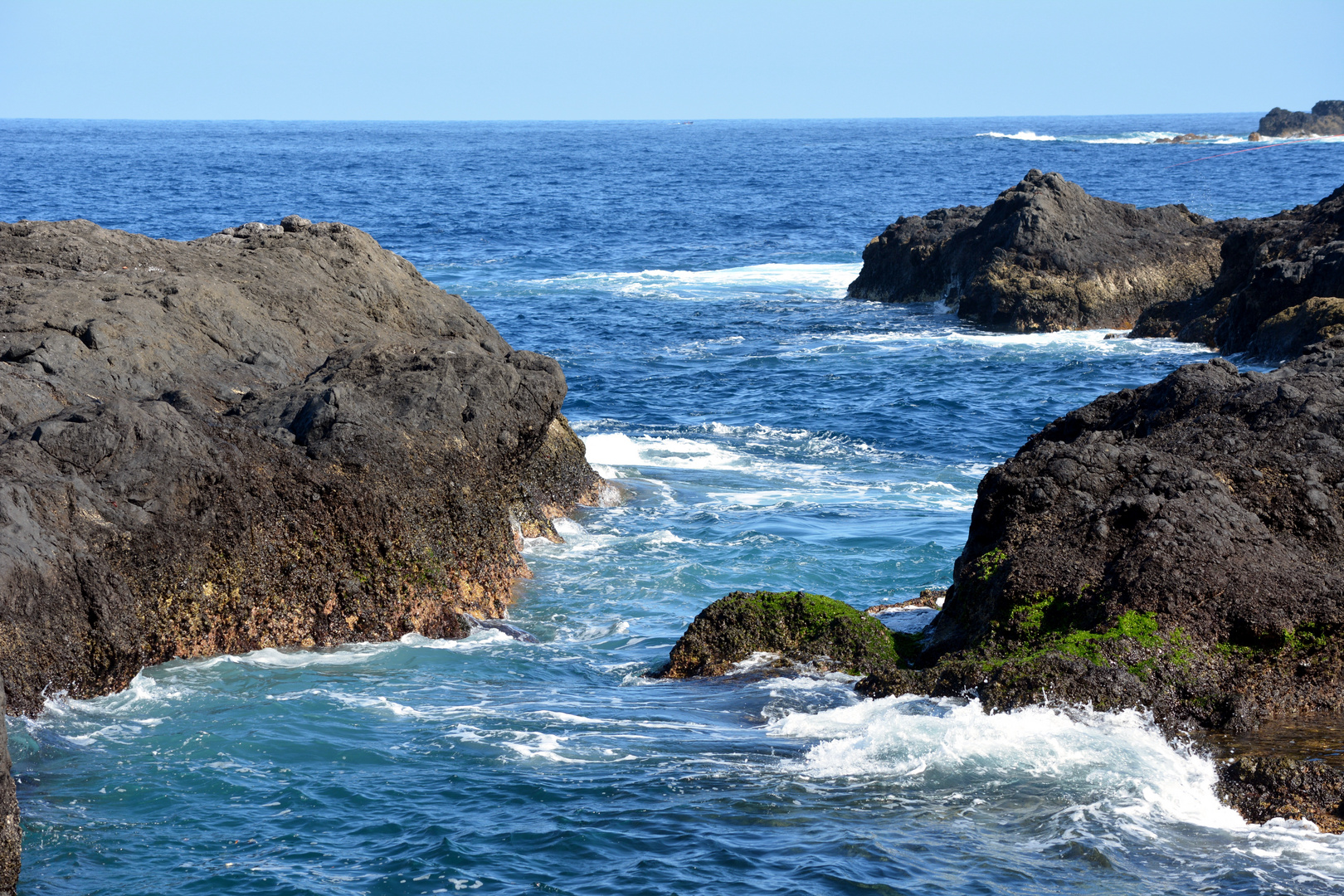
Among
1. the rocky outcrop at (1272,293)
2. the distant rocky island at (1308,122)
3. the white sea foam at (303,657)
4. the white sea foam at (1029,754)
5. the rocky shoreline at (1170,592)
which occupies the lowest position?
the white sea foam at (303,657)

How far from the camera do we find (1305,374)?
445 inches

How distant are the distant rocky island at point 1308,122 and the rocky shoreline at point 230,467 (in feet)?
478

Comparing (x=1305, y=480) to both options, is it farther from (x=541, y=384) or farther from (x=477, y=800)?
(x=541, y=384)

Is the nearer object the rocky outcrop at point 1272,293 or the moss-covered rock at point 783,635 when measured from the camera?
the moss-covered rock at point 783,635

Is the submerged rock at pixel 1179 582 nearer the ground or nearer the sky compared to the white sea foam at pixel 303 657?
nearer the sky

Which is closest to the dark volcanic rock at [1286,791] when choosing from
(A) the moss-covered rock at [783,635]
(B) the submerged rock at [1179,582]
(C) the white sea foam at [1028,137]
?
(B) the submerged rock at [1179,582]

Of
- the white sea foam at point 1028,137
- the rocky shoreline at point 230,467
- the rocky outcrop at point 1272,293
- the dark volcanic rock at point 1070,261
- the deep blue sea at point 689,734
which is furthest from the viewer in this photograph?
the white sea foam at point 1028,137

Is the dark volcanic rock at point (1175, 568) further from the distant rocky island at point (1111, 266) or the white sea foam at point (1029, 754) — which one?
the distant rocky island at point (1111, 266)

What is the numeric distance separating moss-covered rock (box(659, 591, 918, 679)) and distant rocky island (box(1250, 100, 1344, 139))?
147736 mm

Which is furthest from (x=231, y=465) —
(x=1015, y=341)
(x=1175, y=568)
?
(x=1015, y=341)

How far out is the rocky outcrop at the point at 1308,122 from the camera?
14062 centimetres

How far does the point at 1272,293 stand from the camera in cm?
2380

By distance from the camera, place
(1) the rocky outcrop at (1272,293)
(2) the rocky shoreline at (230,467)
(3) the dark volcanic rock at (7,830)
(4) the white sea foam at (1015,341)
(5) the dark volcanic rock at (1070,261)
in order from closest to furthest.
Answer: (3) the dark volcanic rock at (7,830), (2) the rocky shoreline at (230,467), (1) the rocky outcrop at (1272,293), (4) the white sea foam at (1015,341), (5) the dark volcanic rock at (1070,261)

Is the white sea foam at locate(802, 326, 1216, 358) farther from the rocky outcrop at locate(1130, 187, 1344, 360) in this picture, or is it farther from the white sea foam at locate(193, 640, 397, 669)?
the white sea foam at locate(193, 640, 397, 669)
